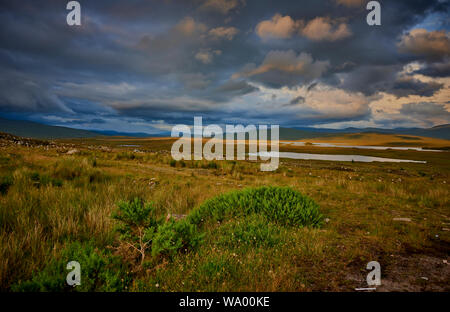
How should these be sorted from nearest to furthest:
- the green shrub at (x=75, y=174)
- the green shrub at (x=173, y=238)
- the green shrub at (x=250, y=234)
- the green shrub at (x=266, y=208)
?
the green shrub at (x=173, y=238)
the green shrub at (x=250, y=234)
the green shrub at (x=266, y=208)
the green shrub at (x=75, y=174)

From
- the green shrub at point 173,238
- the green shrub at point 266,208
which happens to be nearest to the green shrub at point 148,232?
the green shrub at point 173,238

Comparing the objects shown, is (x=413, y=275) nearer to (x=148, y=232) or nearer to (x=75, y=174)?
(x=148, y=232)

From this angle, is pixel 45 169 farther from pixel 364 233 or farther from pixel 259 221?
pixel 364 233

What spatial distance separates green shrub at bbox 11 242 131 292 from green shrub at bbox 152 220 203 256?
23.5 inches

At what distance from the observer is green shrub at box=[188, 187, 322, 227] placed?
557 centimetres

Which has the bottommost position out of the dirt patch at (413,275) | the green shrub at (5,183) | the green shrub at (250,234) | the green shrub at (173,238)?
the dirt patch at (413,275)

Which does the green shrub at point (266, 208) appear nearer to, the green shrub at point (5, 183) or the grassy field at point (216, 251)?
the grassy field at point (216, 251)

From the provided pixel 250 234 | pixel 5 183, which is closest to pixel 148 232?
pixel 250 234

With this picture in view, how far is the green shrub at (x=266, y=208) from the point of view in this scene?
557 cm

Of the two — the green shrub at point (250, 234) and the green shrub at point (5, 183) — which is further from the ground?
the green shrub at point (5, 183)

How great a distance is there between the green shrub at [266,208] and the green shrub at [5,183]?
21.8 ft

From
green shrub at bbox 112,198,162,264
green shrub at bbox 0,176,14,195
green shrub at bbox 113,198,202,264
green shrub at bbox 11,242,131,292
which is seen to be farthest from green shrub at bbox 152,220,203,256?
green shrub at bbox 0,176,14,195

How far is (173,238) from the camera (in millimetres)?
3824

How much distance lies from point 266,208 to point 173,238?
292cm
